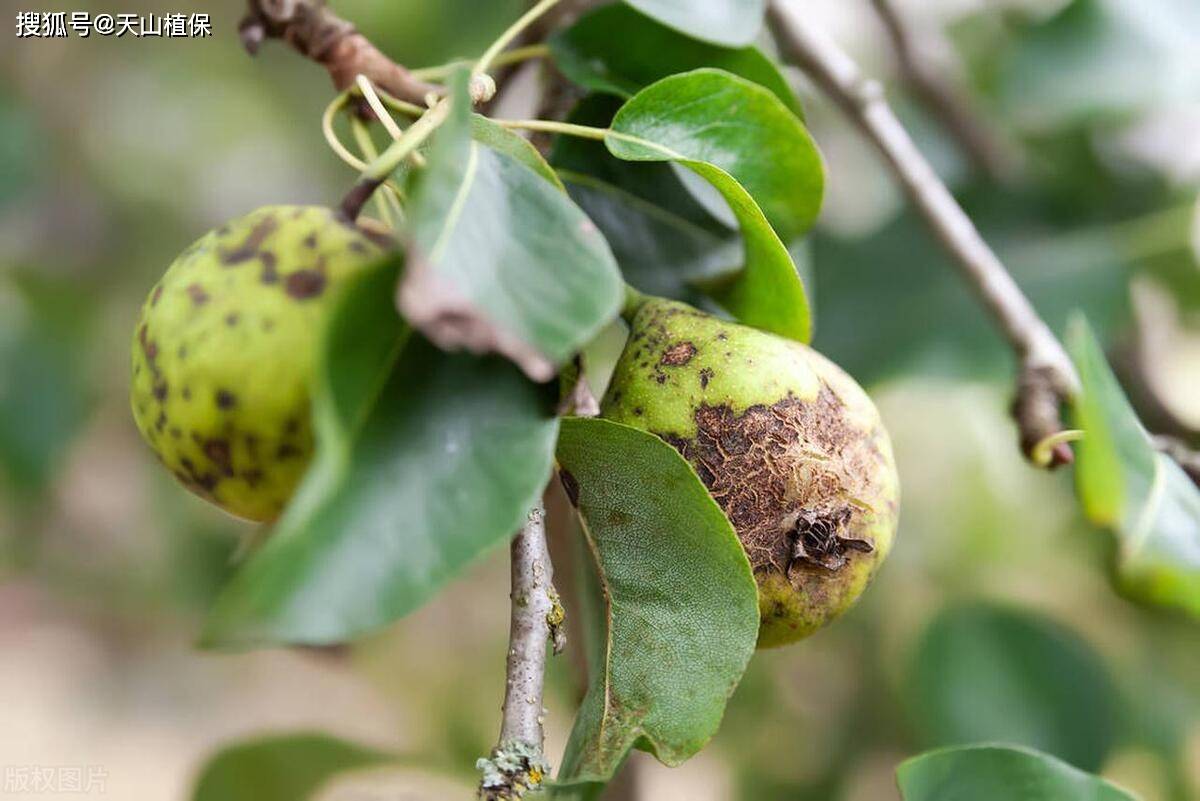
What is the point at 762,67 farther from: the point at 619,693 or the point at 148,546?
the point at 148,546

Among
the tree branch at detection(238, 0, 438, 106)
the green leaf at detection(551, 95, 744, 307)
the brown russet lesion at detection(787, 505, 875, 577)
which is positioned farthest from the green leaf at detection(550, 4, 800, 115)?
the brown russet lesion at detection(787, 505, 875, 577)

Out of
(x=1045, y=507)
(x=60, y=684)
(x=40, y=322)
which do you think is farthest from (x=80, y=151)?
(x=1045, y=507)

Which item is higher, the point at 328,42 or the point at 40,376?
the point at 328,42

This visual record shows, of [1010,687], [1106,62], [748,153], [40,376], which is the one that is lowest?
[1010,687]

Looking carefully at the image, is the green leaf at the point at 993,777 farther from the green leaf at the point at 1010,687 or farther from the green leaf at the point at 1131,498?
the green leaf at the point at 1010,687

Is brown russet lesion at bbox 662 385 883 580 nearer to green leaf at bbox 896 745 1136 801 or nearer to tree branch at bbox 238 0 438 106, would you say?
green leaf at bbox 896 745 1136 801

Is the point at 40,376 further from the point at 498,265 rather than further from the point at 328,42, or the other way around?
the point at 498,265

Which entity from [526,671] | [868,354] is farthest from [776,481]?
[868,354]
